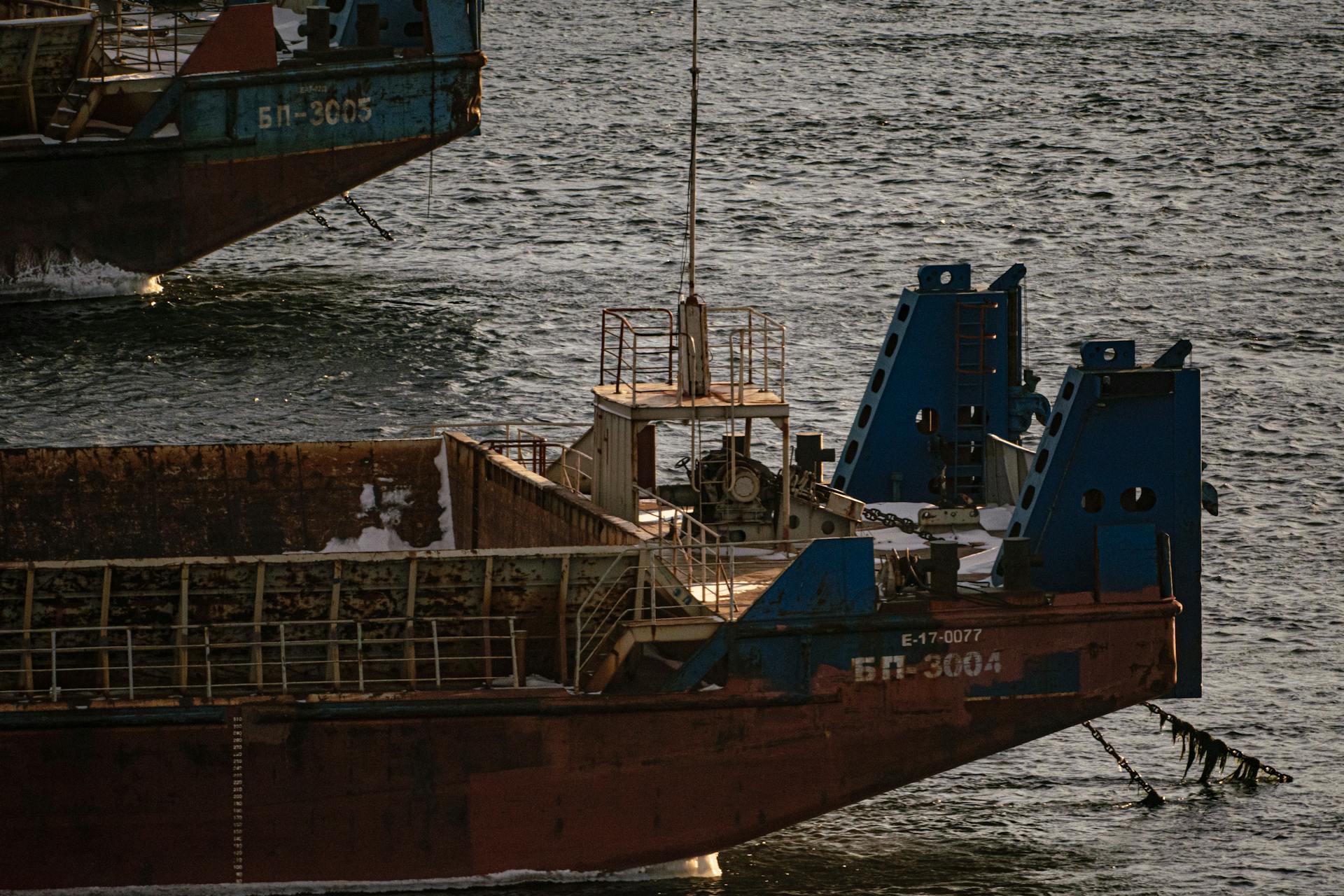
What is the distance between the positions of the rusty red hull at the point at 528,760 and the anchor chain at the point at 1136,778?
2.90m

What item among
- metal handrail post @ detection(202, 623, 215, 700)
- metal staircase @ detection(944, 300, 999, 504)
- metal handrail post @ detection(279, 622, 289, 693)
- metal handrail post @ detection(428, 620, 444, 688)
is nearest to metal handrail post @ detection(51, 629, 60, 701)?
metal handrail post @ detection(202, 623, 215, 700)

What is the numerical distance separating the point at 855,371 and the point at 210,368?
1293 cm

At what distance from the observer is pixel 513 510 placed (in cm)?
2839

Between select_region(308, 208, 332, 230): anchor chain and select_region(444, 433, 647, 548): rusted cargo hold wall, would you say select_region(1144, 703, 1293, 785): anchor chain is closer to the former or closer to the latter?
select_region(444, 433, 647, 548): rusted cargo hold wall

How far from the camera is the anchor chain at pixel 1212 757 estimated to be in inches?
1097

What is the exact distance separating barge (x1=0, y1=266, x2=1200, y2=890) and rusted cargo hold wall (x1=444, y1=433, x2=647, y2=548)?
0.67 ft

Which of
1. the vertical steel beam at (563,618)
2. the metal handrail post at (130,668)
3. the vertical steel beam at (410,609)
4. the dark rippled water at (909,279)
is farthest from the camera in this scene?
the dark rippled water at (909,279)

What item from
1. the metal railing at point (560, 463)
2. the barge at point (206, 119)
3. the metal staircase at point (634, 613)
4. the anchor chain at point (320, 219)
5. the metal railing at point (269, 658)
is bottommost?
the metal railing at point (269, 658)

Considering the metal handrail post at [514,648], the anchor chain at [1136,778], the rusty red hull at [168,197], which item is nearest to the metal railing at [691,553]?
the metal handrail post at [514,648]

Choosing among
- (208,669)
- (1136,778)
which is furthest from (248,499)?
(1136,778)

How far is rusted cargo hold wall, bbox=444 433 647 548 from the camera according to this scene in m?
26.1

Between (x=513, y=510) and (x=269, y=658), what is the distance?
4.60 m

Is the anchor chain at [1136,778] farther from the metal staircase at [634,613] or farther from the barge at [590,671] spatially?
the metal staircase at [634,613]

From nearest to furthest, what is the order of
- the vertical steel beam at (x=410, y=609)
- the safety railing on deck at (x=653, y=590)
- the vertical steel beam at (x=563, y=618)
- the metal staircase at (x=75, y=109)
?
1. the safety railing on deck at (x=653, y=590)
2. the vertical steel beam at (x=410, y=609)
3. the vertical steel beam at (x=563, y=618)
4. the metal staircase at (x=75, y=109)
